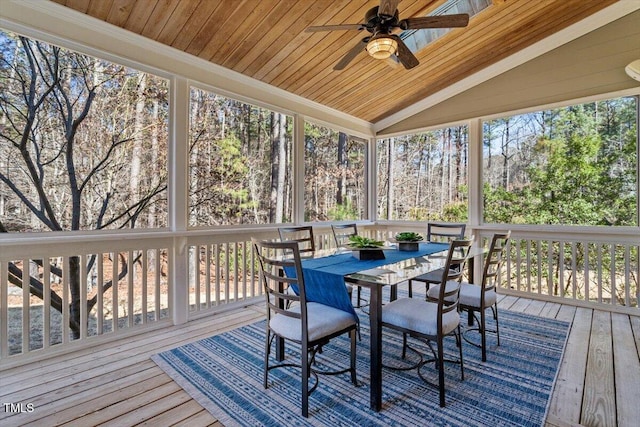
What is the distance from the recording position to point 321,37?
325 cm

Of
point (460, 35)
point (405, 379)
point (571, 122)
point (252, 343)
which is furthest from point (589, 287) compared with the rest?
point (252, 343)

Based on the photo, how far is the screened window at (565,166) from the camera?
3604mm

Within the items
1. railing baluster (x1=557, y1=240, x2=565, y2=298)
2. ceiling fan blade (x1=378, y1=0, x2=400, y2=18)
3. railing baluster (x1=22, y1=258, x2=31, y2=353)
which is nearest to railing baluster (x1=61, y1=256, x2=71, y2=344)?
railing baluster (x1=22, y1=258, x2=31, y2=353)

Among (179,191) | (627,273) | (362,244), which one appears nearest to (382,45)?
(362,244)

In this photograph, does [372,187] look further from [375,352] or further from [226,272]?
[375,352]

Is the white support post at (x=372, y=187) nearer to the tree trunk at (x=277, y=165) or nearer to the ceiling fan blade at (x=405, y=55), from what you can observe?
the tree trunk at (x=277, y=165)

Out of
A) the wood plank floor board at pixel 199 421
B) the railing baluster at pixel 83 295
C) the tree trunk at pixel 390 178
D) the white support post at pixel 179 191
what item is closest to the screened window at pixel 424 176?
the tree trunk at pixel 390 178

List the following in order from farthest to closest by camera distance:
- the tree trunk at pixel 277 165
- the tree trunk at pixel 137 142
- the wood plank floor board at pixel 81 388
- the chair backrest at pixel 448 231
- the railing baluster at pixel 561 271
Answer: the tree trunk at pixel 277 165 < the railing baluster at pixel 561 271 < the chair backrest at pixel 448 231 < the tree trunk at pixel 137 142 < the wood plank floor board at pixel 81 388

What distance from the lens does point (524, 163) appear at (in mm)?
4254

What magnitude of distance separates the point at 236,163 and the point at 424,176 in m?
3.19

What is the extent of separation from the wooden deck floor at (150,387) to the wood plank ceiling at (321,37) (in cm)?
287

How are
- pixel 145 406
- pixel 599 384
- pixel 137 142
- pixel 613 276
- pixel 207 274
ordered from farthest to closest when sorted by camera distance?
pixel 613 276 < pixel 207 274 < pixel 137 142 < pixel 599 384 < pixel 145 406

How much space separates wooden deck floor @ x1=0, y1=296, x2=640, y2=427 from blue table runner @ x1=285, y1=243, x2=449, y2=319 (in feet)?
3.26

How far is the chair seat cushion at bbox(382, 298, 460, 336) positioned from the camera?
198cm
